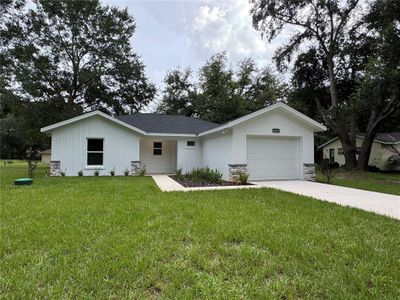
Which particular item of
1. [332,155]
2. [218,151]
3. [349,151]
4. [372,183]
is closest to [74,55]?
[218,151]

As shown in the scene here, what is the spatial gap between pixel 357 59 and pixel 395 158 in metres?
8.41

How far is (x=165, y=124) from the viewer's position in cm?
1639

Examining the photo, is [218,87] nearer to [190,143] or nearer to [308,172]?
[190,143]

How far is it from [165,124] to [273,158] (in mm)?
7281

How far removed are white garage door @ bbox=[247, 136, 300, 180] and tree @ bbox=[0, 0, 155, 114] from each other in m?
17.3

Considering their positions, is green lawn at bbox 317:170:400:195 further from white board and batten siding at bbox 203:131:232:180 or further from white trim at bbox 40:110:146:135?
white trim at bbox 40:110:146:135

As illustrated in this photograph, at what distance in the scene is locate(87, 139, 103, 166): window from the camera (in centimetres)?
1332

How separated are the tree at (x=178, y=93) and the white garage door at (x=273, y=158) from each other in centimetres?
1978

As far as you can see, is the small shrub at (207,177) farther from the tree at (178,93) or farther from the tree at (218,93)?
the tree at (178,93)

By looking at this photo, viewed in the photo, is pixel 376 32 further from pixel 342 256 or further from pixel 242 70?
pixel 342 256

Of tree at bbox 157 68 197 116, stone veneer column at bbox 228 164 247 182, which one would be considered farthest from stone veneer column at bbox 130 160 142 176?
tree at bbox 157 68 197 116

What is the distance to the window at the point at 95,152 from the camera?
13.3 m

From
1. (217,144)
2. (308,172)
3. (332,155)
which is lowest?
(308,172)

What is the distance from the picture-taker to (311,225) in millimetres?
4582
